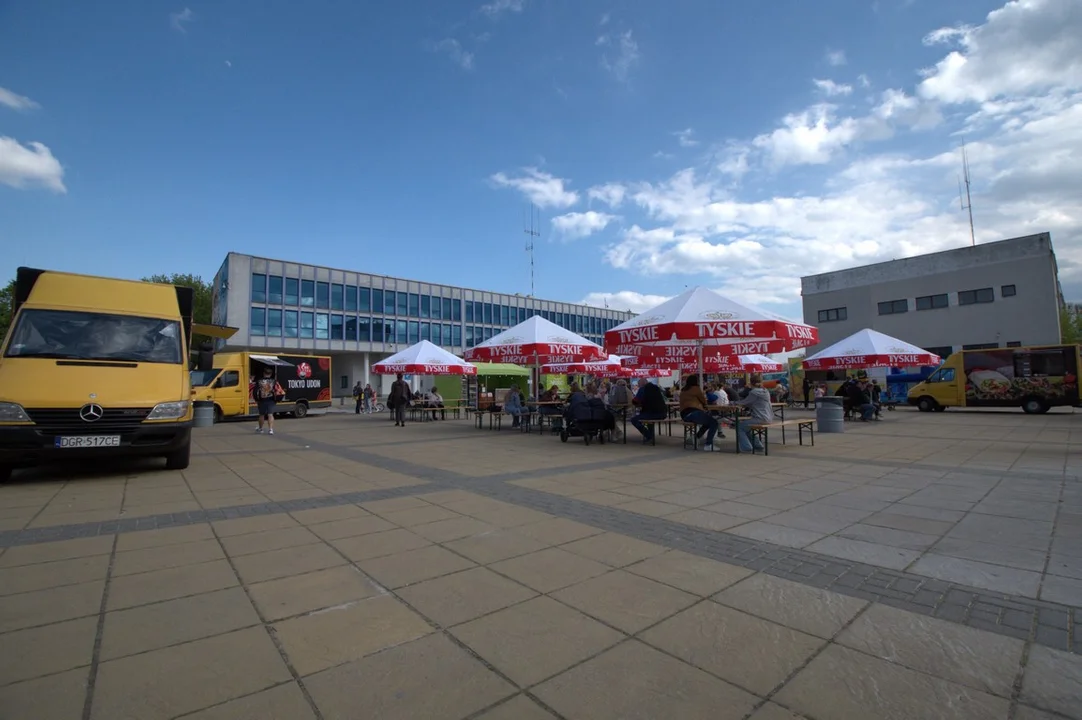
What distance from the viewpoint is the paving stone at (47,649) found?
225cm

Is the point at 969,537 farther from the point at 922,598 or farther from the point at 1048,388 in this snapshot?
the point at 1048,388

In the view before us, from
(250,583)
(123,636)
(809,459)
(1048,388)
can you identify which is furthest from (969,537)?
(1048,388)

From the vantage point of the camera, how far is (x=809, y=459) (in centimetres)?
875

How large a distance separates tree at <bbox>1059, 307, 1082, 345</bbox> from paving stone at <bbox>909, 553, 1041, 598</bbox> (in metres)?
58.6

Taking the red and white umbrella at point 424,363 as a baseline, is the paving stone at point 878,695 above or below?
below

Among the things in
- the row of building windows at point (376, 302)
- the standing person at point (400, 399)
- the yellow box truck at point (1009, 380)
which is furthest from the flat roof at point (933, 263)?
the standing person at point (400, 399)

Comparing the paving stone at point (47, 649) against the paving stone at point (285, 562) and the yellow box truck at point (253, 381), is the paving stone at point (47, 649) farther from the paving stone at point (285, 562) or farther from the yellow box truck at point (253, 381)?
the yellow box truck at point (253, 381)

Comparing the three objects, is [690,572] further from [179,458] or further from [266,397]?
[266,397]

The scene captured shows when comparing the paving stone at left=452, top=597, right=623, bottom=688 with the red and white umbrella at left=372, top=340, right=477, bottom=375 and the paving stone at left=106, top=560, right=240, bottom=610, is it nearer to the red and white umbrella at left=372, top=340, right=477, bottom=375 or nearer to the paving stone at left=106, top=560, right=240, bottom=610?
the paving stone at left=106, top=560, right=240, bottom=610

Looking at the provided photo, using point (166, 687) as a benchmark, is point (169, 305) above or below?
above

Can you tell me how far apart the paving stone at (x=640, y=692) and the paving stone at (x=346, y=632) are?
87 centimetres

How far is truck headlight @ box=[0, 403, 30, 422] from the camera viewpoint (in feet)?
19.2

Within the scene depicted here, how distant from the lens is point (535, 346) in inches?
492

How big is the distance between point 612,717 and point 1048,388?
25.5m
